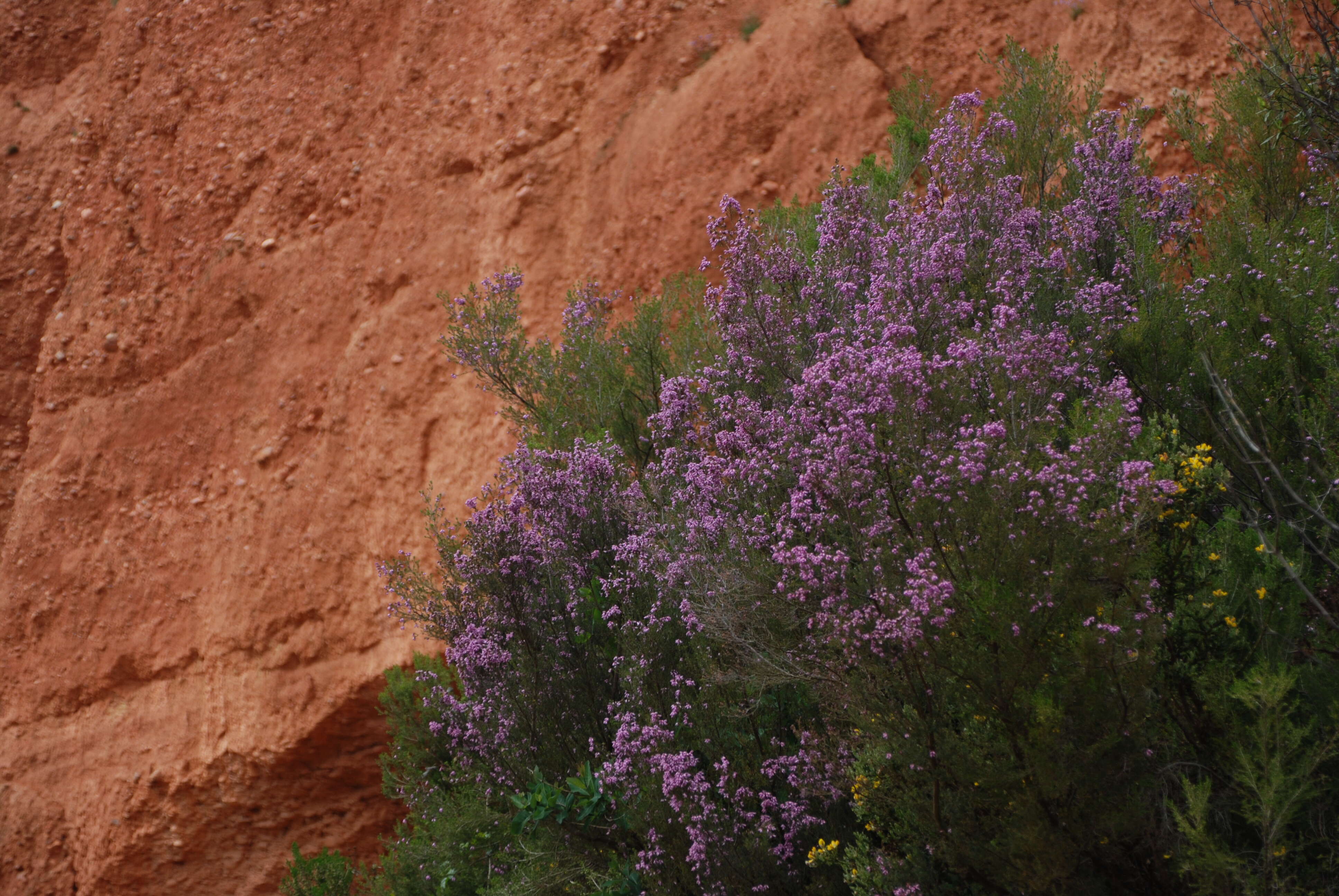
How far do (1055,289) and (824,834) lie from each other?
299cm

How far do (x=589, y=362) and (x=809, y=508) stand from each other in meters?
3.68

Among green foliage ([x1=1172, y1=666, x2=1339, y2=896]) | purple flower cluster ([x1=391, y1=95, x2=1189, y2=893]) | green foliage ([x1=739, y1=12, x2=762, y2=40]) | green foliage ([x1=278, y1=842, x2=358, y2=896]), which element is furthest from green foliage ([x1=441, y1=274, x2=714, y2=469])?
green foliage ([x1=1172, y1=666, x2=1339, y2=896])

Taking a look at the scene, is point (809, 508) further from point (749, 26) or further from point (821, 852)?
point (749, 26)

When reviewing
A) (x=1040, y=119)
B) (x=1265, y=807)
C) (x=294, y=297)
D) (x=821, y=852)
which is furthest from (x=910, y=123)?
(x=1265, y=807)

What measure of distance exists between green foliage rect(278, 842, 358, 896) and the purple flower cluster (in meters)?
2.05

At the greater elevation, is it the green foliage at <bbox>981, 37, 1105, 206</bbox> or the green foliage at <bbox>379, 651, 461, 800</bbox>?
the green foliage at <bbox>981, 37, 1105, 206</bbox>

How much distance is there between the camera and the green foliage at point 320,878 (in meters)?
7.36

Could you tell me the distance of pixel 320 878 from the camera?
7367 mm

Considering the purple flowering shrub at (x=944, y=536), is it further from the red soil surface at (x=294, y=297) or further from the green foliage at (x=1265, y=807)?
the red soil surface at (x=294, y=297)

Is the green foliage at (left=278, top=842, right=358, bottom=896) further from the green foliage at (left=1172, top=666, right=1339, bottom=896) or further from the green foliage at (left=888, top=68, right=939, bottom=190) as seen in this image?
the green foliage at (left=888, top=68, right=939, bottom=190)

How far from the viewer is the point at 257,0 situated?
13.4 metres

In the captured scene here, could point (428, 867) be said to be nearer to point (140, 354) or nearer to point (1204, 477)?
point (1204, 477)

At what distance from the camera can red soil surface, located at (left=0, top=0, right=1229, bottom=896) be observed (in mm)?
10289

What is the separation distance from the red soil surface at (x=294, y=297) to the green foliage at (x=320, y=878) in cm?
226
